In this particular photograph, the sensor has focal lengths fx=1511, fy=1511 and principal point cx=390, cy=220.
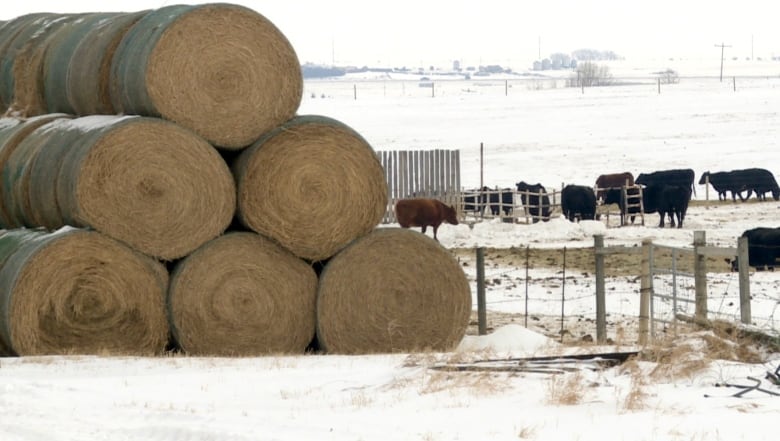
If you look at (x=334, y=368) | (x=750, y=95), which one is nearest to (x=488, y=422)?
(x=334, y=368)

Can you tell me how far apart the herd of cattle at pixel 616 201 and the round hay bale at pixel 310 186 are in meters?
11.4

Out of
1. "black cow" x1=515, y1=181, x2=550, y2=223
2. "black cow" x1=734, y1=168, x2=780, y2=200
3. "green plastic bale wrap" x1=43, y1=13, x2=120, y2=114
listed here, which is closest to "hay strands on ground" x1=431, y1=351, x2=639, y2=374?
"green plastic bale wrap" x1=43, y1=13, x2=120, y2=114

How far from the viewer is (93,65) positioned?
15023 mm

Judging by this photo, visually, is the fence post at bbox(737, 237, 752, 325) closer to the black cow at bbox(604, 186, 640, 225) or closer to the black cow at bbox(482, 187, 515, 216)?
the black cow at bbox(482, 187, 515, 216)

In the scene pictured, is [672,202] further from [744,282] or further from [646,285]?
[744,282]

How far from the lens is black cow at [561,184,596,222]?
34.0 m

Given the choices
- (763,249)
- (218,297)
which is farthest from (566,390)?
(763,249)

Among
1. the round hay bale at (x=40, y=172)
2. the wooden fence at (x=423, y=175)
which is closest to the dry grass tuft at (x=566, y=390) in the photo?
the round hay bale at (x=40, y=172)

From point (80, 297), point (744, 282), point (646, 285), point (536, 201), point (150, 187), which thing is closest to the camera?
point (80, 297)

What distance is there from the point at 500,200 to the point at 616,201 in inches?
135

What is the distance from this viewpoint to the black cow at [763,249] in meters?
23.7

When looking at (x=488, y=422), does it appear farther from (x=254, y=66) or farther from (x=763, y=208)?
(x=763, y=208)

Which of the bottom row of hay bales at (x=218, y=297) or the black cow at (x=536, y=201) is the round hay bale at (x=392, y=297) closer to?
the bottom row of hay bales at (x=218, y=297)

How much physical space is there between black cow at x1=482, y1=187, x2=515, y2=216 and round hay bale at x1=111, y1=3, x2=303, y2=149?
64.5 feet
